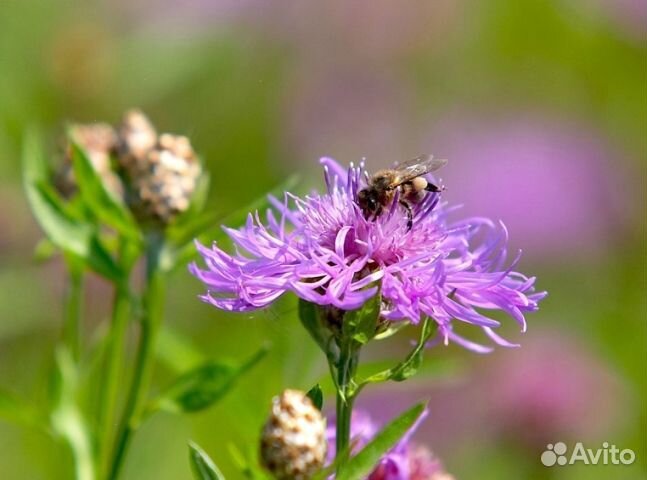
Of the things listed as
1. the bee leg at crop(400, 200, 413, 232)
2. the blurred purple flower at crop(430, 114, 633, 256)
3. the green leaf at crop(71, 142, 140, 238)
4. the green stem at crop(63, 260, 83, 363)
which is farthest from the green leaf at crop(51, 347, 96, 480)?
the blurred purple flower at crop(430, 114, 633, 256)

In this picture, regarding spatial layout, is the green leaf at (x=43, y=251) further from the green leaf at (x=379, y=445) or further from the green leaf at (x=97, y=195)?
the green leaf at (x=379, y=445)

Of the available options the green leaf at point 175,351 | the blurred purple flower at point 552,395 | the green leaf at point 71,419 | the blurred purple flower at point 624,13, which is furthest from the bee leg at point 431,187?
the blurred purple flower at point 624,13

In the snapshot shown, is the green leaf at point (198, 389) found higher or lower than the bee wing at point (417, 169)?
lower

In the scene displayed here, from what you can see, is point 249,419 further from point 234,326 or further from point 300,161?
point 300,161

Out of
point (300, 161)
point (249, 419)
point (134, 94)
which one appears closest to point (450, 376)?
point (249, 419)

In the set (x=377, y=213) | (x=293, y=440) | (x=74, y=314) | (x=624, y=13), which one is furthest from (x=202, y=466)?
(x=624, y=13)

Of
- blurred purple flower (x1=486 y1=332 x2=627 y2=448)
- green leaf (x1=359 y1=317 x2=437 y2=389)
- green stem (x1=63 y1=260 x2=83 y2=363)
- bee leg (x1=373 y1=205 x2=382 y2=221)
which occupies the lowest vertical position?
blurred purple flower (x1=486 y1=332 x2=627 y2=448)

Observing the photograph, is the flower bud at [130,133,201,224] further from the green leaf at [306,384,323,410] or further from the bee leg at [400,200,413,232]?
the green leaf at [306,384,323,410]

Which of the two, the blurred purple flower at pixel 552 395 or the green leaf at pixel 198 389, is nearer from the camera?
the green leaf at pixel 198 389
